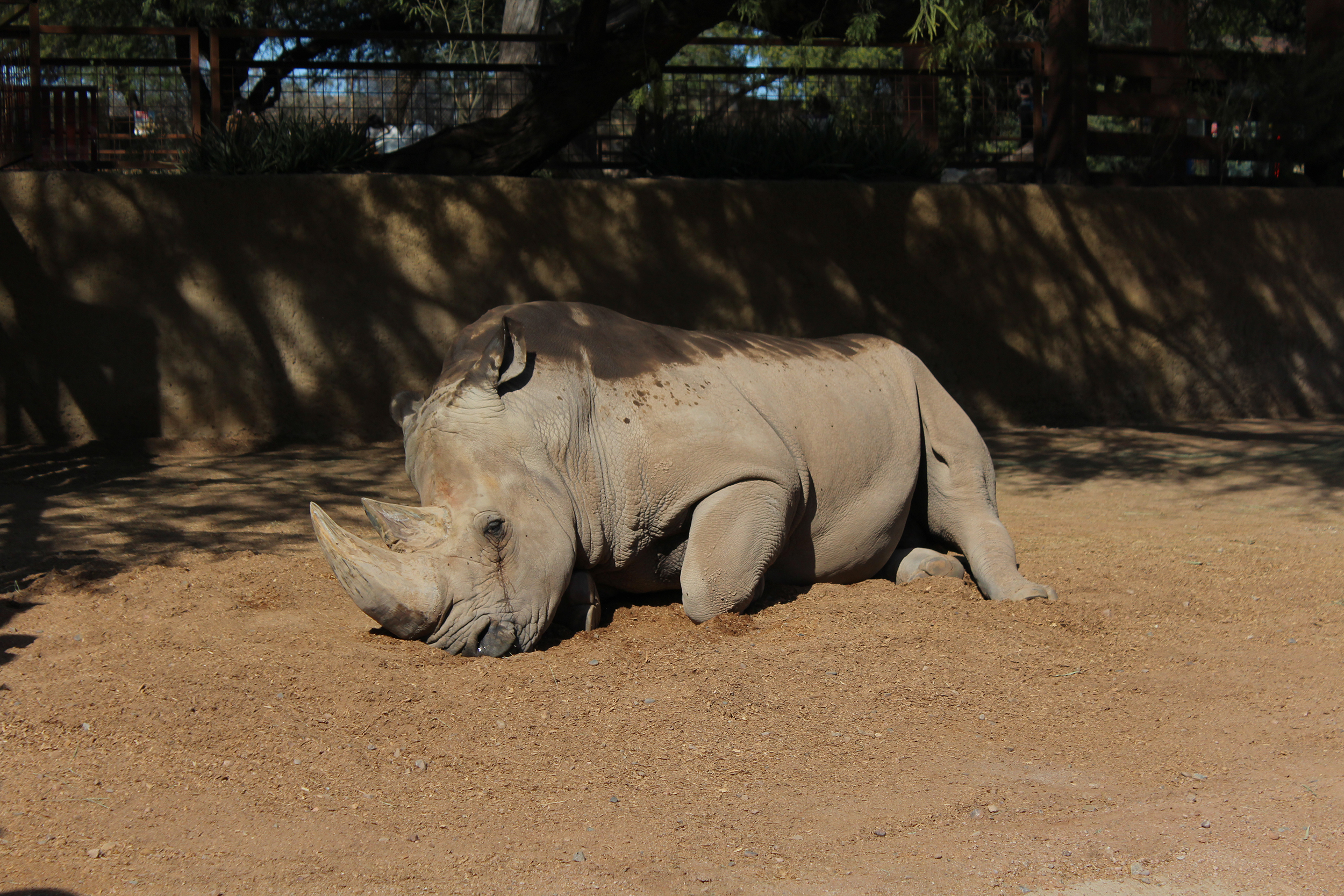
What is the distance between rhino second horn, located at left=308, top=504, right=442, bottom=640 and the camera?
12.5 feet

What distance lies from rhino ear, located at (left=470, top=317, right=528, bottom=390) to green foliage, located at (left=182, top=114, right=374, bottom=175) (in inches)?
211

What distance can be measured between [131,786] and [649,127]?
9.03 metres

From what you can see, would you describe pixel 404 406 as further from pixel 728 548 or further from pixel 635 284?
pixel 635 284

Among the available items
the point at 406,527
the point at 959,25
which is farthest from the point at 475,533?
the point at 959,25

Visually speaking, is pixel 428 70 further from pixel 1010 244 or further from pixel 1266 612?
pixel 1266 612

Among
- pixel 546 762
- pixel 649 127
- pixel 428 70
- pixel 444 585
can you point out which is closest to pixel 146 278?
pixel 428 70

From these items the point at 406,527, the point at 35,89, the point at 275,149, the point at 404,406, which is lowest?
the point at 406,527

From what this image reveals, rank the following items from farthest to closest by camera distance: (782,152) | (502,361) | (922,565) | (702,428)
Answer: (782,152) → (922,565) → (702,428) → (502,361)

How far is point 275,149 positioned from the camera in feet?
30.2

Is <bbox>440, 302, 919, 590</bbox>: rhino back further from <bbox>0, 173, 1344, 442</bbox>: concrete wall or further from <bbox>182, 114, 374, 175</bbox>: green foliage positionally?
<bbox>182, 114, 374, 175</bbox>: green foliage

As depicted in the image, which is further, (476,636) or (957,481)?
(957,481)

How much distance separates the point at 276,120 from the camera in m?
10.3

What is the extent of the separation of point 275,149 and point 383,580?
640 cm

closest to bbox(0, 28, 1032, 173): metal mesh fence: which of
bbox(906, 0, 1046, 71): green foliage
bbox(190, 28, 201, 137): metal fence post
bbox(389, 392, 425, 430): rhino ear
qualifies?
bbox(190, 28, 201, 137): metal fence post
